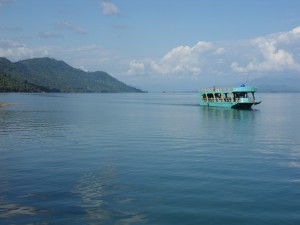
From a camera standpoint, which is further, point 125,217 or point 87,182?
point 87,182

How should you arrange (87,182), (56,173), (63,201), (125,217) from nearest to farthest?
1. (125,217)
2. (63,201)
3. (87,182)
4. (56,173)

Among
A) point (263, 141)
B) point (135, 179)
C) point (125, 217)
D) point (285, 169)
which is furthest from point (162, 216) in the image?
point (263, 141)

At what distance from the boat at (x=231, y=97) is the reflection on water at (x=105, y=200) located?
73.0 metres

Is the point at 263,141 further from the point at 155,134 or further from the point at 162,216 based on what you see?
the point at 162,216

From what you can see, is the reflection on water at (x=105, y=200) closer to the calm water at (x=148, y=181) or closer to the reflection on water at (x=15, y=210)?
the calm water at (x=148, y=181)

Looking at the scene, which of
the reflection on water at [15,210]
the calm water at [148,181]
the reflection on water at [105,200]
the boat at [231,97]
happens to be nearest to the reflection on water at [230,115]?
the boat at [231,97]

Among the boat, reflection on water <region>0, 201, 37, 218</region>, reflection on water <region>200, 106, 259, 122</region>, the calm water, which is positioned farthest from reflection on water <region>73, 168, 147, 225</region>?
the boat

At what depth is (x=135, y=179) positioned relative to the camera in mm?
21281

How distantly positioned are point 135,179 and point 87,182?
2.84m

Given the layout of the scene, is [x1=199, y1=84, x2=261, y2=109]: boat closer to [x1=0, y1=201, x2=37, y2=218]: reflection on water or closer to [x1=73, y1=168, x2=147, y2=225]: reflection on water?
[x1=73, y1=168, x2=147, y2=225]: reflection on water

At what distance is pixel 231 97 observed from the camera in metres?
95.6

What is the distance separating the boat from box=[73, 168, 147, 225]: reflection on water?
7299cm

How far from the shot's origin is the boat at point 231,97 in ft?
294

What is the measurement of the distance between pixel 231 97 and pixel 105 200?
82457 mm
